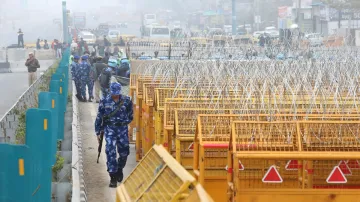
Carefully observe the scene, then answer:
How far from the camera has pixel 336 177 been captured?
8945mm

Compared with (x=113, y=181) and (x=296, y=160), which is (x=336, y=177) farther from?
(x=113, y=181)

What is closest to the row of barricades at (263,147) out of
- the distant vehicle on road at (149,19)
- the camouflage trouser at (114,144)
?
the camouflage trouser at (114,144)

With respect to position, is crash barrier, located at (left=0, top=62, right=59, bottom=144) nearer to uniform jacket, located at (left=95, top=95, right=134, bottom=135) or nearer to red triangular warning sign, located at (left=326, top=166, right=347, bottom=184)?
uniform jacket, located at (left=95, top=95, right=134, bottom=135)

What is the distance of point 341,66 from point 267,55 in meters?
10.6

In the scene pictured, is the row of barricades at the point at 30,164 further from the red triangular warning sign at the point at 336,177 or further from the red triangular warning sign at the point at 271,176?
the red triangular warning sign at the point at 336,177

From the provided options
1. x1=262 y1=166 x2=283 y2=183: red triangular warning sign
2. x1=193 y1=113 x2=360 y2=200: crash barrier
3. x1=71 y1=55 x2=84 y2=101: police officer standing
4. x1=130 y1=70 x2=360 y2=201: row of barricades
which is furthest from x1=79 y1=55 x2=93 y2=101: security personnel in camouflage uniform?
x1=262 y1=166 x2=283 y2=183: red triangular warning sign

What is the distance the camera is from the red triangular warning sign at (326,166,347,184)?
892cm

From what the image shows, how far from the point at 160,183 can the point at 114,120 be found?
6.82 meters

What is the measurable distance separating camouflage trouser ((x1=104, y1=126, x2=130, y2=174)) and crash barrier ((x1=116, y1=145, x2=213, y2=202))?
212 inches

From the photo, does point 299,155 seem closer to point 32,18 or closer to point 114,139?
point 114,139

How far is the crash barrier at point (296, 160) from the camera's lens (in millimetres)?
8633

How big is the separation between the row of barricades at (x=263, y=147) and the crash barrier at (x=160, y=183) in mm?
1414

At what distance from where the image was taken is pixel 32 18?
6560 inches

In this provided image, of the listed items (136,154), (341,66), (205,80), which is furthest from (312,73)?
(136,154)
